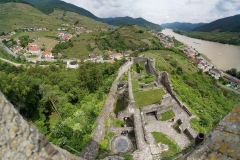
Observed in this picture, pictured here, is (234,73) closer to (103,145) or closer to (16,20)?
(103,145)

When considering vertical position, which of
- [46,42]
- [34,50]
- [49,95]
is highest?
[49,95]

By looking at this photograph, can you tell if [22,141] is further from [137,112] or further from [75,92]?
[75,92]

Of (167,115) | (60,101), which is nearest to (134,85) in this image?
(167,115)

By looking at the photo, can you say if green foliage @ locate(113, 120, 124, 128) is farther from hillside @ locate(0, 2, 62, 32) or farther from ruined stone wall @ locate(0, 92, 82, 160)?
hillside @ locate(0, 2, 62, 32)

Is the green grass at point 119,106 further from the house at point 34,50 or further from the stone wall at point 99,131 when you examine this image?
the house at point 34,50

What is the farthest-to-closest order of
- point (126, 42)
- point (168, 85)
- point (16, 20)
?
point (16, 20), point (126, 42), point (168, 85)

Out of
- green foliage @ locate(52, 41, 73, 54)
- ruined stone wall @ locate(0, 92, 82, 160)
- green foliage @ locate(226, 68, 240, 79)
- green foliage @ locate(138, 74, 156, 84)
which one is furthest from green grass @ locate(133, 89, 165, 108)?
green foliage @ locate(52, 41, 73, 54)

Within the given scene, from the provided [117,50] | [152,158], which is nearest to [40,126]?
[152,158]
